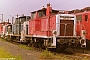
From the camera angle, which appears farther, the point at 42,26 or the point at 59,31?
the point at 42,26

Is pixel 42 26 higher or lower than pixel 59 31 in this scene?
higher

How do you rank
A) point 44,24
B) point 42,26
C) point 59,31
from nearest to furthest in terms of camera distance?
1. point 59,31
2. point 44,24
3. point 42,26

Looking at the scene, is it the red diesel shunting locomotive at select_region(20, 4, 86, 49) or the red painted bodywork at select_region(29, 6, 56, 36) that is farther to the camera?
the red painted bodywork at select_region(29, 6, 56, 36)

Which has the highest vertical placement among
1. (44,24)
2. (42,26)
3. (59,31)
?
(44,24)

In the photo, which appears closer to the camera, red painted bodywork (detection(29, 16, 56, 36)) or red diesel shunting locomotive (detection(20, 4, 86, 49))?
red diesel shunting locomotive (detection(20, 4, 86, 49))

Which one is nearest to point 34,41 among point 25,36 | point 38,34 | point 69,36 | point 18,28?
point 38,34

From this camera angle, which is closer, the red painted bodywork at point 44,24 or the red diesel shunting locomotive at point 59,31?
the red diesel shunting locomotive at point 59,31

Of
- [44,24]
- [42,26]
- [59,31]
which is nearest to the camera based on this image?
[59,31]

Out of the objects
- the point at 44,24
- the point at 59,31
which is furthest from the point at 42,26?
the point at 59,31

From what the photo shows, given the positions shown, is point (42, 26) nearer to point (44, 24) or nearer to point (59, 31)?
point (44, 24)

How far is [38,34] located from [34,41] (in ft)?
6.10

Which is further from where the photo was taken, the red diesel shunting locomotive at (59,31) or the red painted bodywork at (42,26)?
the red painted bodywork at (42,26)

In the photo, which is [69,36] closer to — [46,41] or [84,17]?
[46,41]

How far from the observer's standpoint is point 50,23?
1531cm
